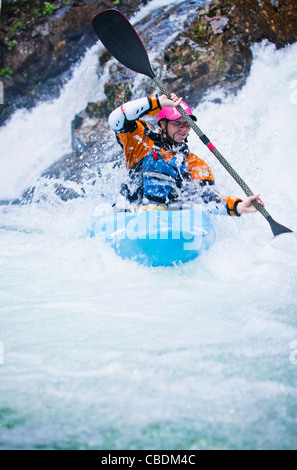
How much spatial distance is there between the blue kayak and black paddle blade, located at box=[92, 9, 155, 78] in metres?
1.43

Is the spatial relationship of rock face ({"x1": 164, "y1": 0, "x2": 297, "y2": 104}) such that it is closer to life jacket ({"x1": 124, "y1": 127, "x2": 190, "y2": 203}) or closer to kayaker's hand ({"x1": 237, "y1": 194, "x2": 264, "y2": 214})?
life jacket ({"x1": 124, "y1": 127, "x2": 190, "y2": 203})

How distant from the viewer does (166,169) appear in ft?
9.02

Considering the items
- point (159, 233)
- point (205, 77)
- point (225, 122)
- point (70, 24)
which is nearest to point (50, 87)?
point (70, 24)

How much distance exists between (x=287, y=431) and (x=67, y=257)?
2.46m

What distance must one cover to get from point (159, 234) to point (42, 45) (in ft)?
27.5

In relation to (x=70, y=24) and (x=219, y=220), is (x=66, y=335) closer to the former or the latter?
(x=219, y=220)

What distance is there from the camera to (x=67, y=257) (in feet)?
10.3

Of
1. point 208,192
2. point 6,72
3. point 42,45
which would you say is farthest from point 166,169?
point 6,72

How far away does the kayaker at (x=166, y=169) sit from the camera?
2.69m

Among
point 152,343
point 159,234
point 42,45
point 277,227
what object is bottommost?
point 152,343

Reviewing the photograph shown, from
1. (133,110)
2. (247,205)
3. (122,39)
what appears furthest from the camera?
(122,39)

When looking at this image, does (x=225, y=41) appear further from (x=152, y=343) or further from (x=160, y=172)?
(x=152, y=343)

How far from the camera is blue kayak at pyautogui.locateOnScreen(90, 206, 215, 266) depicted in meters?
2.52

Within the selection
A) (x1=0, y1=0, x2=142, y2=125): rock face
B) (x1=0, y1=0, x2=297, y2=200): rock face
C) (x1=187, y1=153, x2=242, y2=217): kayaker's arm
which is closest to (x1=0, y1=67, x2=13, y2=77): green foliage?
(x1=0, y1=0, x2=142, y2=125): rock face
